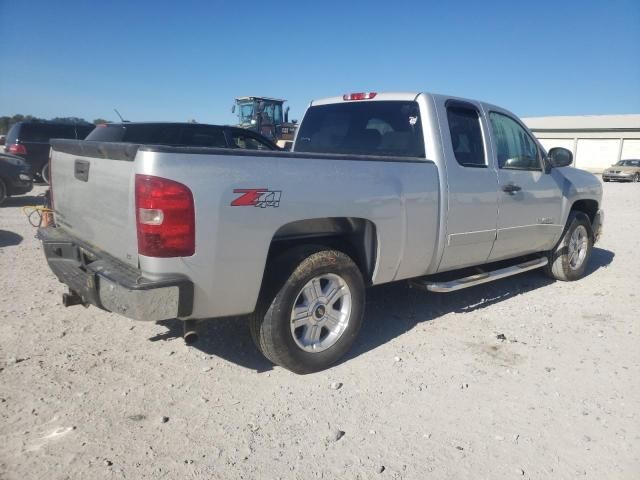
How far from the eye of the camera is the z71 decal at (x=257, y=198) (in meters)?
2.74

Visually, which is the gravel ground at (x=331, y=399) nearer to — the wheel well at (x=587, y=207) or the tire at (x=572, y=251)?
the tire at (x=572, y=251)

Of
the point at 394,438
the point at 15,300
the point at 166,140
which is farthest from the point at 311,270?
the point at 166,140

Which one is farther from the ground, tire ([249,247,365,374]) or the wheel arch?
the wheel arch

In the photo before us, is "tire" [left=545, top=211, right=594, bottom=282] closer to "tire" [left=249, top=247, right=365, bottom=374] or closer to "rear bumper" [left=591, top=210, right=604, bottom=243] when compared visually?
"rear bumper" [left=591, top=210, right=604, bottom=243]

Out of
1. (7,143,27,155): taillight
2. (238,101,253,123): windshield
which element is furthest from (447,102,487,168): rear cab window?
(238,101,253,123): windshield

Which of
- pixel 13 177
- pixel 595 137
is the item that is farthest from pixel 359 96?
pixel 595 137

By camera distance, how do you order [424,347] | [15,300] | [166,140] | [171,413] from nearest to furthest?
1. [171,413]
2. [424,347]
3. [15,300]
4. [166,140]

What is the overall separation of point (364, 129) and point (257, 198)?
6.90 feet

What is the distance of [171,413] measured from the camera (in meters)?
2.90

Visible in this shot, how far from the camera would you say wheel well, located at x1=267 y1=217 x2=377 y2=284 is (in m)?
3.25

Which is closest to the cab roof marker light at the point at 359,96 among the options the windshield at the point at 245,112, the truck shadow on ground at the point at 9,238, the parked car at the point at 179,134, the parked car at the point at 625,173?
the parked car at the point at 179,134

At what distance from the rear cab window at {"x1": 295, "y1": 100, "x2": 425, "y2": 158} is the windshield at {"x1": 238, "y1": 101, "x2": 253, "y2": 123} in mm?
18650

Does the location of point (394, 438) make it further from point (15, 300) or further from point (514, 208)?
point (15, 300)

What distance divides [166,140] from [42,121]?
6.68 meters
